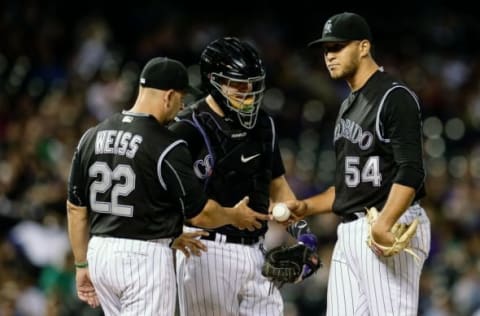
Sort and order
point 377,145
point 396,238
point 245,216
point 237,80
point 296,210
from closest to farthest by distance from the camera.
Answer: point 396,238, point 377,145, point 245,216, point 237,80, point 296,210

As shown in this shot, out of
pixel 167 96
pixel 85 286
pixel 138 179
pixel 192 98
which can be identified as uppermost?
pixel 167 96

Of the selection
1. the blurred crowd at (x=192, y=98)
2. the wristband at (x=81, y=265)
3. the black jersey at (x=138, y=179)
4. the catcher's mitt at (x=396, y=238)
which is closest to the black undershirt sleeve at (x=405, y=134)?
the catcher's mitt at (x=396, y=238)

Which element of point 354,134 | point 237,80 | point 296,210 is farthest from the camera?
point 296,210

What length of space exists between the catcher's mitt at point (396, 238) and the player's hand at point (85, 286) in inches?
61.0

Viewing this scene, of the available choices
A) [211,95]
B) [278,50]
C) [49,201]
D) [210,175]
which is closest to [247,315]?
[210,175]

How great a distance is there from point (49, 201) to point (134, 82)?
252 centimetres

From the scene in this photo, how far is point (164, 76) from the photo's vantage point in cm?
591

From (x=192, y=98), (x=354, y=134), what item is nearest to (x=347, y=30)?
(x=354, y=134)

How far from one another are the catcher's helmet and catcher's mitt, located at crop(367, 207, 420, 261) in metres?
0.94

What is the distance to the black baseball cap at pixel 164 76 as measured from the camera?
5910 mm

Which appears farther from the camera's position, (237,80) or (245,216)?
(237,80)

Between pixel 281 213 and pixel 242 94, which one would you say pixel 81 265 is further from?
pixel 242 94

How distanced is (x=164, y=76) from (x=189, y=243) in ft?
3.01

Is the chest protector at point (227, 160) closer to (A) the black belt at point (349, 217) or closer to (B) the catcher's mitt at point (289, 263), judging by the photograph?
(B) the catcher's mitt at point (289, 263)
